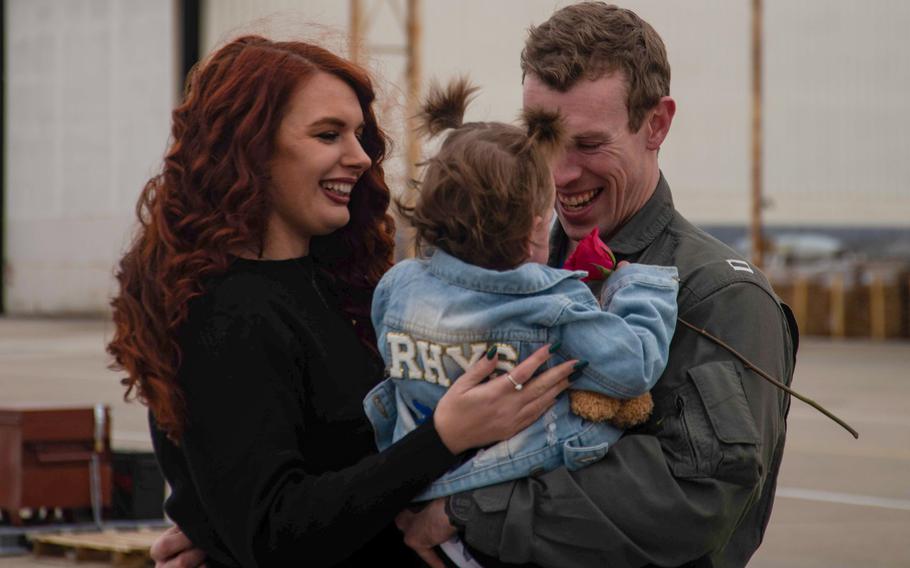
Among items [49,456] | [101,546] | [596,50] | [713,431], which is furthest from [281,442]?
[49,456]

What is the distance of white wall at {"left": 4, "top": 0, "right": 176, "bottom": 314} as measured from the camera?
33.8 m

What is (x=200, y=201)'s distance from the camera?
9.92ft

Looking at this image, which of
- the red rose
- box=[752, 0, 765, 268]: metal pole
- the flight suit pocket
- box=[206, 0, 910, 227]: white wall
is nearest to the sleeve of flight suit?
the flight suit pocket

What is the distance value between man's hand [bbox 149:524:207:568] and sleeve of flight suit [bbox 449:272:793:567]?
2.19ft

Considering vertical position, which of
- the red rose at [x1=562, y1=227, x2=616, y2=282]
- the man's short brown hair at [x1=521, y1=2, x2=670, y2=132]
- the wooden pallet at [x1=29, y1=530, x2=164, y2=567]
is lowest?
the wooden pallet at [x1=29, y1=530, x2=164, y2=567]

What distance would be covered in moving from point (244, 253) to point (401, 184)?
61cm

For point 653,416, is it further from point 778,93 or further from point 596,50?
point 778,93

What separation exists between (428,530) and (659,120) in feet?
3.55

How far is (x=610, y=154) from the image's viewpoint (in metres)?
3.15

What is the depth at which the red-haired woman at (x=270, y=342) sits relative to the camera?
2.74 m

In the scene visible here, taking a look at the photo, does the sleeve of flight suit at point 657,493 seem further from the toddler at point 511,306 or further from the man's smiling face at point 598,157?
the man's smiling face at point 598,157

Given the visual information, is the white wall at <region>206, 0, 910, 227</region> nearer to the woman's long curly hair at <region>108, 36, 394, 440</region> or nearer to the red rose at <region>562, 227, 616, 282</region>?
the woman's long curly hair at <region>108, 36, 394, 440</region>

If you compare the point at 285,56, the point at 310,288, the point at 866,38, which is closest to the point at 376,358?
the point at 310,288

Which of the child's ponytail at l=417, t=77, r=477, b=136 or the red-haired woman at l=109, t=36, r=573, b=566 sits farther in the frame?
the child's ponytail at l=417, t=77, r=477, b=136
